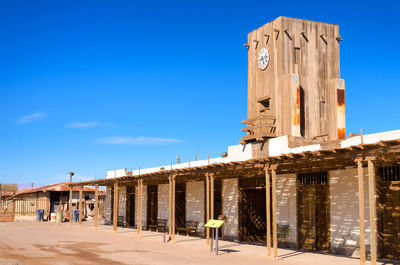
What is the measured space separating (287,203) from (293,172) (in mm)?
1358

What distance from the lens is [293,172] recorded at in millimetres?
18250

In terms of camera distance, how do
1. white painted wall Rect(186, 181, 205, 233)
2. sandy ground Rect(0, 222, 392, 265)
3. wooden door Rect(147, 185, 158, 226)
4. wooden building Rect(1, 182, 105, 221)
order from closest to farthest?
sandy ground Rect(0, 222, 392, 265), white painted wall Rect(186, 181, 205, 233), wooden door Rect(147, 185, 158, 226), wooden building Rect(1, 182, 105, 221)

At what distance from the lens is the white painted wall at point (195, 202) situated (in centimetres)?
2403

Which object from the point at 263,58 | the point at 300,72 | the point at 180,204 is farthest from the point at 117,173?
the point at 300,72

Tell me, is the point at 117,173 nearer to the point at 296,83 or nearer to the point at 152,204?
the point at 152,204

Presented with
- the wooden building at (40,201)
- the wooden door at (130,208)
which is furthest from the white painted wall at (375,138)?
the wooden building at (40,201)

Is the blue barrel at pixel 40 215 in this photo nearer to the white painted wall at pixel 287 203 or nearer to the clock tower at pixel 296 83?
the clock tower at pixel 296 83

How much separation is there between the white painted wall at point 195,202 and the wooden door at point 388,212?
10.9 m

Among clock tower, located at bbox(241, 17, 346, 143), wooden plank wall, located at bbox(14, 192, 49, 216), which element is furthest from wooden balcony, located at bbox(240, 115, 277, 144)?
wooden plank wall, located at bbox(14, 192, 49, 216)

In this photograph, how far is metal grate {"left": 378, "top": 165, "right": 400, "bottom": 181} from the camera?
14398mm

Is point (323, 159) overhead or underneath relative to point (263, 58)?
underneath

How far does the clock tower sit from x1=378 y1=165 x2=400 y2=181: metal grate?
687cm

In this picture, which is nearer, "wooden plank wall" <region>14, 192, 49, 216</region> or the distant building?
"wooden plank wall" <region>14, 192, 49, 216</region>

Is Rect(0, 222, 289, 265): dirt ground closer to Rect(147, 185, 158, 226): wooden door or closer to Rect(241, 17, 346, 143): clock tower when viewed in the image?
Rect(241, 17, 346, 143): clock tower
